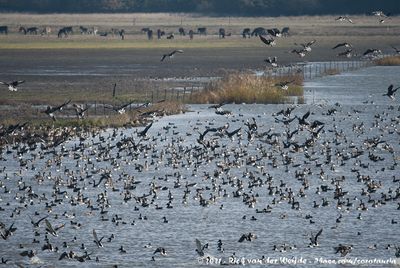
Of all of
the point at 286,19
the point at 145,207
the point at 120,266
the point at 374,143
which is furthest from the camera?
the point at 286,19

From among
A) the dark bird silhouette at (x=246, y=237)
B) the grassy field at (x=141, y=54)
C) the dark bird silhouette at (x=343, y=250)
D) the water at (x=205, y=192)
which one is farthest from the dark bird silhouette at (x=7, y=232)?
the grassy field at (x=141, y=54)

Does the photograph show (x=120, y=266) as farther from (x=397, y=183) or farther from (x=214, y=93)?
(x=214, y=93)

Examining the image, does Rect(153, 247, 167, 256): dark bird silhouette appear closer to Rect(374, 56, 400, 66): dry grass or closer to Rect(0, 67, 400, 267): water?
Rect(0, 67, 400, 267): water

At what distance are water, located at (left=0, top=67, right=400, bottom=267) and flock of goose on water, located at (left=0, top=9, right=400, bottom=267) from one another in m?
0.05

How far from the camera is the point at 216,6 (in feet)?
575

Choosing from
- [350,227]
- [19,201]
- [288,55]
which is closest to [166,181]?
[19,201]

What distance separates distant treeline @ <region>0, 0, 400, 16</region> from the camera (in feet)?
524

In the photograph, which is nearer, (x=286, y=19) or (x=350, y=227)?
(x=350, y=227)

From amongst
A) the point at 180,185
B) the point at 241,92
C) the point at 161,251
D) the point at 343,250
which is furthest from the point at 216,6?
the point at 343,250

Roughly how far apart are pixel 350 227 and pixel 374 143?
13.8 meters

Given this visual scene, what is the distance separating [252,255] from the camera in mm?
26641

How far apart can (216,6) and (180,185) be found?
14123 centimetres

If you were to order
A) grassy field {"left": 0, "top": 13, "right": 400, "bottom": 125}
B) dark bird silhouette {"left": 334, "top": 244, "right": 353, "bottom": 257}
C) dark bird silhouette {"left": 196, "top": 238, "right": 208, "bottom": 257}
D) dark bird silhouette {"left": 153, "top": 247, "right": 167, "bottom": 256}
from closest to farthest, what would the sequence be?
dark bird silhouette {"left": 196, "top": 238, "right": 208, "bottom": 257}
dark bird silhouette {"left": 334, "top": 244, "right": 353, "bottom": 257}
dark bird silhouette {"left": 153, "top": 247, "right": 167, "bottom": 256}
grassy field {"left": 0, "top": 13, "right": 400, "bottom": 125}

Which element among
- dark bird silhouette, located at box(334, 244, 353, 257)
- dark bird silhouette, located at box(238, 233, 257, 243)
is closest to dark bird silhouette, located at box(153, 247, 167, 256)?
dark bird silhouette, located at box(238, 233, 257, 243)
